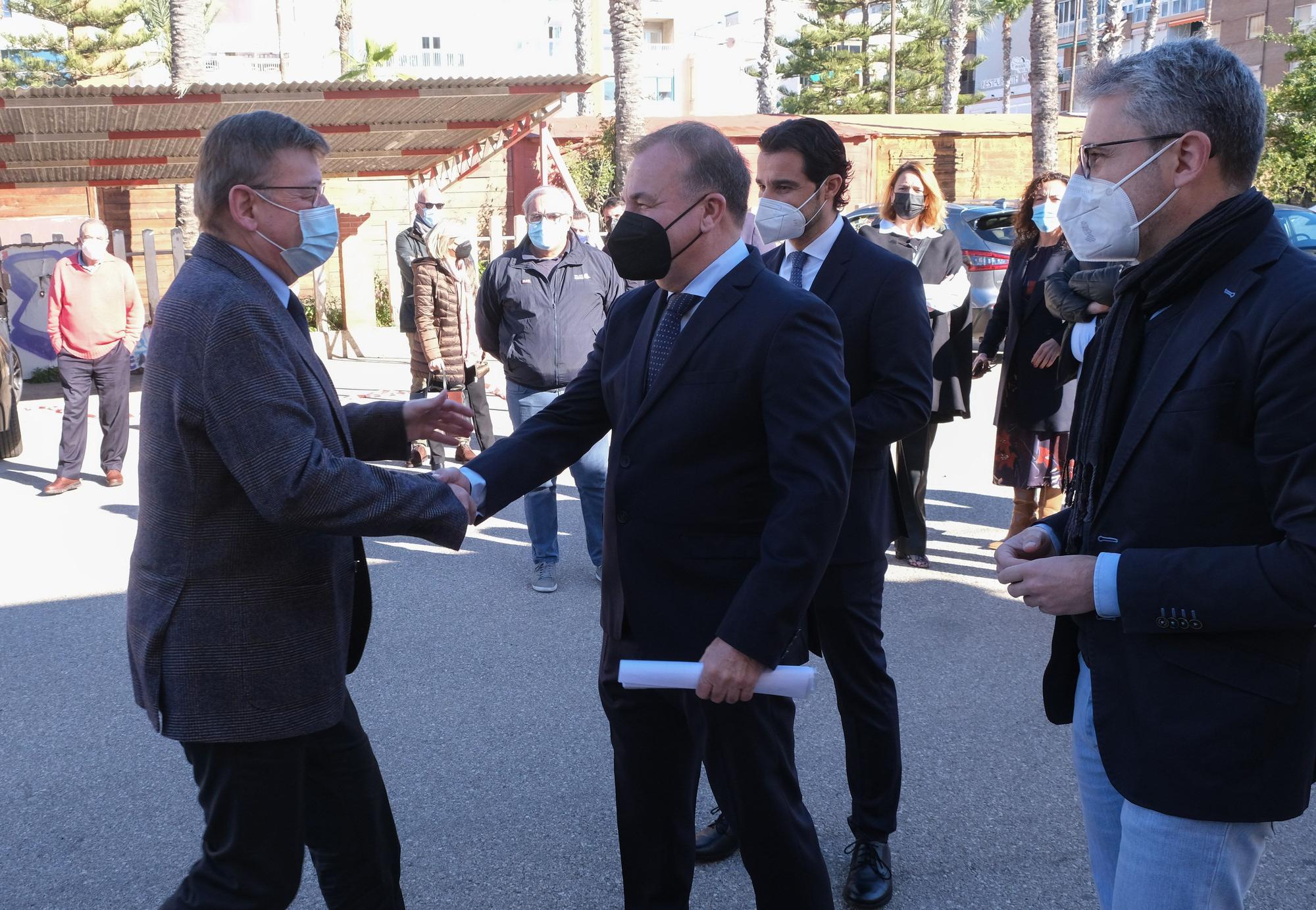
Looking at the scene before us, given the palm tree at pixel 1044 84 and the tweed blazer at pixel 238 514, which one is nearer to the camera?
the tweed blazer at pixel 238 514

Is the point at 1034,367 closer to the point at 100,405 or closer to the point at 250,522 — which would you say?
the point at 250,522

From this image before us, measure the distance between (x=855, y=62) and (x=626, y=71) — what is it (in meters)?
25.1

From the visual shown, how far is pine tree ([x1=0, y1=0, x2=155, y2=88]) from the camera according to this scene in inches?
1433

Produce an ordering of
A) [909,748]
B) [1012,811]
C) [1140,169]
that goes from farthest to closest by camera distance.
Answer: [909,748] → [1012,811] → [1140,169]

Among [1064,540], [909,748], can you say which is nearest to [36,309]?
[909,748]

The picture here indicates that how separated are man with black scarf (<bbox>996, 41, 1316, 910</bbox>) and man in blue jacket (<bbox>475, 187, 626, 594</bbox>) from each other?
442 cm

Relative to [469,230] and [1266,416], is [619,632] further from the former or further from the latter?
[469,230]

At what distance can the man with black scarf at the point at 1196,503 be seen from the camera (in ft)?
5.68

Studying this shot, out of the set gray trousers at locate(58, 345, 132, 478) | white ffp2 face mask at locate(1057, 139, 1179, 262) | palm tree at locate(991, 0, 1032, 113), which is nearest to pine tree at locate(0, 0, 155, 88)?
palm tree at locate(991, 0, 1032, 113)

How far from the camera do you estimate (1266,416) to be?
67.1 inches

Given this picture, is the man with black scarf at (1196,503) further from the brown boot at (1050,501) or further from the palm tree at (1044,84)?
the palm tree at (1044,84)

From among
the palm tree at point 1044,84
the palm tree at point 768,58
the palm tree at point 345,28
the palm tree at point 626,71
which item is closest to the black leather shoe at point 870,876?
the palm tree at point 626,71

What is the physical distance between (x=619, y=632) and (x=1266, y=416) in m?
1.42

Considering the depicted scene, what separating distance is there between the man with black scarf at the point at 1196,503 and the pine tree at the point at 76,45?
134 ft
